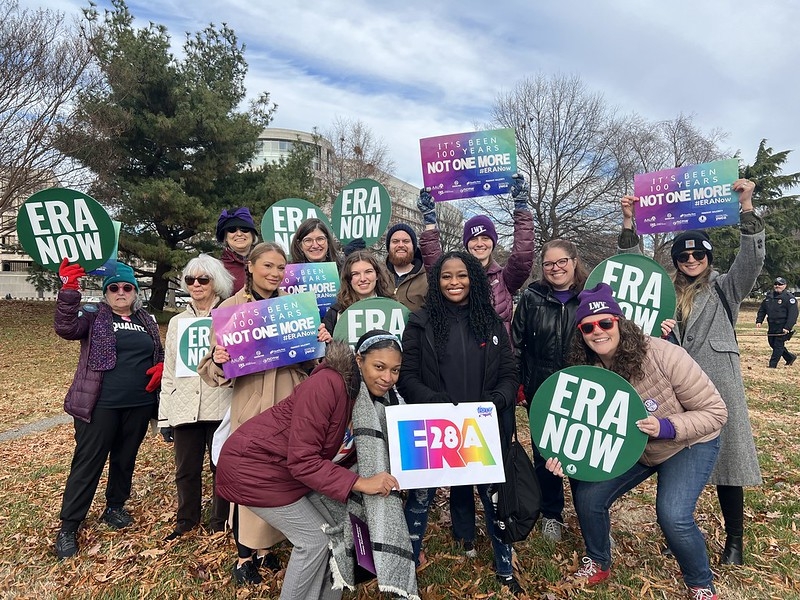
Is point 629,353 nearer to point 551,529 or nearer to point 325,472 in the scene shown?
point 551,529

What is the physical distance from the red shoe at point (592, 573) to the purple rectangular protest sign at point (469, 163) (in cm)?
369

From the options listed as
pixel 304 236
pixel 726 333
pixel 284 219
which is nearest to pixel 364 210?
pixel 284 219

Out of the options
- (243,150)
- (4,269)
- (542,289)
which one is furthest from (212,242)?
(4,269)

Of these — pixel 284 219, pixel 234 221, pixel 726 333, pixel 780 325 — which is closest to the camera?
pixel 726 333

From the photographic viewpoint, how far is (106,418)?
423 cm

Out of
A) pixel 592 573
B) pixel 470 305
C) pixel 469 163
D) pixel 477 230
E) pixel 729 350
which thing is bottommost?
pixel 592 573

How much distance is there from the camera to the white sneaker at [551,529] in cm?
418

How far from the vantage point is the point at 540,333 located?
4105 mm

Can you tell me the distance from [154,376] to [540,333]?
3490 millimetres

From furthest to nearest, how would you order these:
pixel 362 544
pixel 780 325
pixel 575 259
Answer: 1. pixel 780 325
2. pixel 575 259
3. pixel 362 544

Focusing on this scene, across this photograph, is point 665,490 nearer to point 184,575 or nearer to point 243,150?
point 184,575

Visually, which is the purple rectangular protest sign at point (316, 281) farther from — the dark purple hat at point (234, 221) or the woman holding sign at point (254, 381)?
the dark purple hat at point (234, 221)

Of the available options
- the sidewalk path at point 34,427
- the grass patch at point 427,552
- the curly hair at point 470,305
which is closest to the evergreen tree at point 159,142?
the sidewalk path at point 34,427

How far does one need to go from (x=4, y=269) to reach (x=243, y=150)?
59.9m
